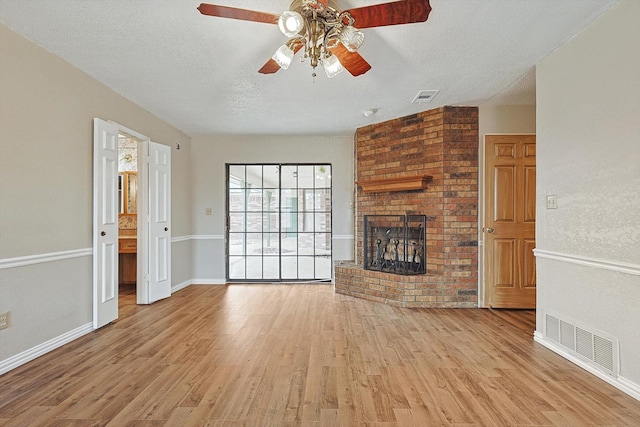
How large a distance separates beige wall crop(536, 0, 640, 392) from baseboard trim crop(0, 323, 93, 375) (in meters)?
4.08

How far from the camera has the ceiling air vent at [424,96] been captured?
3.69m

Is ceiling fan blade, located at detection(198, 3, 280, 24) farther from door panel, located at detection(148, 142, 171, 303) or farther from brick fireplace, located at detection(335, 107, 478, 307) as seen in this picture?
door panel, located at detection(148, 142, 171, 303)

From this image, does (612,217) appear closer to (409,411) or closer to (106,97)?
(409,411)

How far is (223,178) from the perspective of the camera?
5758 millimetres

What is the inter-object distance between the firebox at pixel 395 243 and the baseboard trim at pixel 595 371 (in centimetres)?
158

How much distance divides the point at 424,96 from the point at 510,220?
5.81ft

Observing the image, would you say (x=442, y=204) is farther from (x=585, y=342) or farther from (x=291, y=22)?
(x=291, y=22)

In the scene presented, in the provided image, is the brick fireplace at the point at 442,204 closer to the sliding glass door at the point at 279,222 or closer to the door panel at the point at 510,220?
the door panel at the point at 510,220

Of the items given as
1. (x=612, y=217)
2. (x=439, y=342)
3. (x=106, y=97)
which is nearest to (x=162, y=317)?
(x=106, y=97)

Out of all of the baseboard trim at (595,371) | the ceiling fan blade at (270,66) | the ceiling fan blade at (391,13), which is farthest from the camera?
the ceiling fan blade at (270,66)

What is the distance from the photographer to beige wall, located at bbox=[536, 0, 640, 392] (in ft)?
6.95

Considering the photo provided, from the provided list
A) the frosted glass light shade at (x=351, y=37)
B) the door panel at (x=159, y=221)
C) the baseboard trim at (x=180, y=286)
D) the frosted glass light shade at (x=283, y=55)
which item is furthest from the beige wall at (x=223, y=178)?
the frosted glass light shade at (x=351, y=37)

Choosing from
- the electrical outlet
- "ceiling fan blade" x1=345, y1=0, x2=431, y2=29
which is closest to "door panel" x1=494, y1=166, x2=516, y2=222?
"ceiling fan blade" x1=345, y1=0, x2=431, y2=29

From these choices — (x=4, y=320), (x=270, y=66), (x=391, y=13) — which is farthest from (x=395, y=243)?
(x=4, y=320)
